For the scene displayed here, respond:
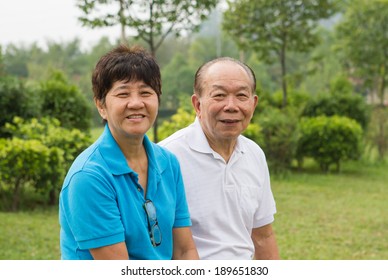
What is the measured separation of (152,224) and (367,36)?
19.0 metres

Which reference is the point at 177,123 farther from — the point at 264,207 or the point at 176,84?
the point at 176,84

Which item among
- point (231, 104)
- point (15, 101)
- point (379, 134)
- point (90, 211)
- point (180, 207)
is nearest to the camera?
point (90, 211)

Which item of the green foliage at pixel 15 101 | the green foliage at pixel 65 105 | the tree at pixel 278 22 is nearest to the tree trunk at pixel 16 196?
the green foliage at pixel 15 101

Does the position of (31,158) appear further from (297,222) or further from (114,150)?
(114,150)

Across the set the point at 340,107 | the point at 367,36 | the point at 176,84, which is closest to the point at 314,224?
the point at 340,107

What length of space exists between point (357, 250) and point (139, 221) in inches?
176

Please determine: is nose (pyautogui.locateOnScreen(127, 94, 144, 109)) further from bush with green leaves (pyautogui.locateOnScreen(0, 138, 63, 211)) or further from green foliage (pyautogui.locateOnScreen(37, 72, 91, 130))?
green foliage (pyautogui.locateOnScreen(37, 72, 91, 130))

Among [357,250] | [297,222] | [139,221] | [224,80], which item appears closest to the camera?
[139,221]

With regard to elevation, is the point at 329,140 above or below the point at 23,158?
below

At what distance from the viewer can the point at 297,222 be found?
7.11 m

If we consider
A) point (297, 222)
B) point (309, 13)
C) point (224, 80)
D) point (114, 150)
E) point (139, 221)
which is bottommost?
point (297, 222)

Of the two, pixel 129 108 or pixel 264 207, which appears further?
pixel 264 207

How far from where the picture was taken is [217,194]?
2.39m
